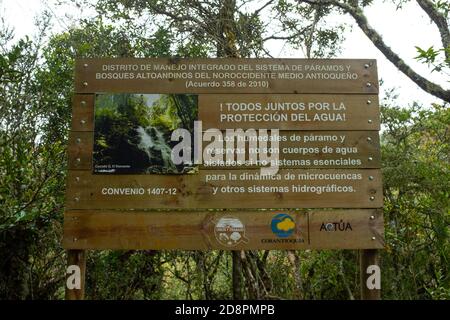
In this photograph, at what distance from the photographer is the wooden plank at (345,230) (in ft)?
11.6

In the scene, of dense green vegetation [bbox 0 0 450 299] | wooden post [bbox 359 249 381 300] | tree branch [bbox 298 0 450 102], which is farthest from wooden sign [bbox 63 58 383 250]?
tree branch [bbox 298 0 450 102]

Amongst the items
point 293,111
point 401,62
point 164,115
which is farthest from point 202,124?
point 401,62

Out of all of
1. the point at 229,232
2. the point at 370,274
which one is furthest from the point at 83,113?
the point at 370,274

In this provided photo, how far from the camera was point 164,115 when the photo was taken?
3.71m

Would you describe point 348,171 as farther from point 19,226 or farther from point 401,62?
point 19,226

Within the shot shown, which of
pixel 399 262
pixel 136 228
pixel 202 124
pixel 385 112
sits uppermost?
pixel 385 112

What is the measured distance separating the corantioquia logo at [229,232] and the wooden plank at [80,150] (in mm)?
1179

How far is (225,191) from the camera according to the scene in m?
3.57

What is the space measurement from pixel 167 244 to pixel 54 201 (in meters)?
2.13

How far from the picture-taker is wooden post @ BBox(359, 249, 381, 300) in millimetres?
3537

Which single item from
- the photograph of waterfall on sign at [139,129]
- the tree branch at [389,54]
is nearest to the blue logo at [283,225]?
the photograph of waterfall on sign at [139,129]

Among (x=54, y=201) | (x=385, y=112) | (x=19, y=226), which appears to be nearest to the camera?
(x=19, y=226)

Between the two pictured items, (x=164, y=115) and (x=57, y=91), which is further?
(x=57, y=91)

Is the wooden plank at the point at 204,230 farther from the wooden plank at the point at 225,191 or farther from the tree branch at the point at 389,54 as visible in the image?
the tree branch at the point at 389,54
